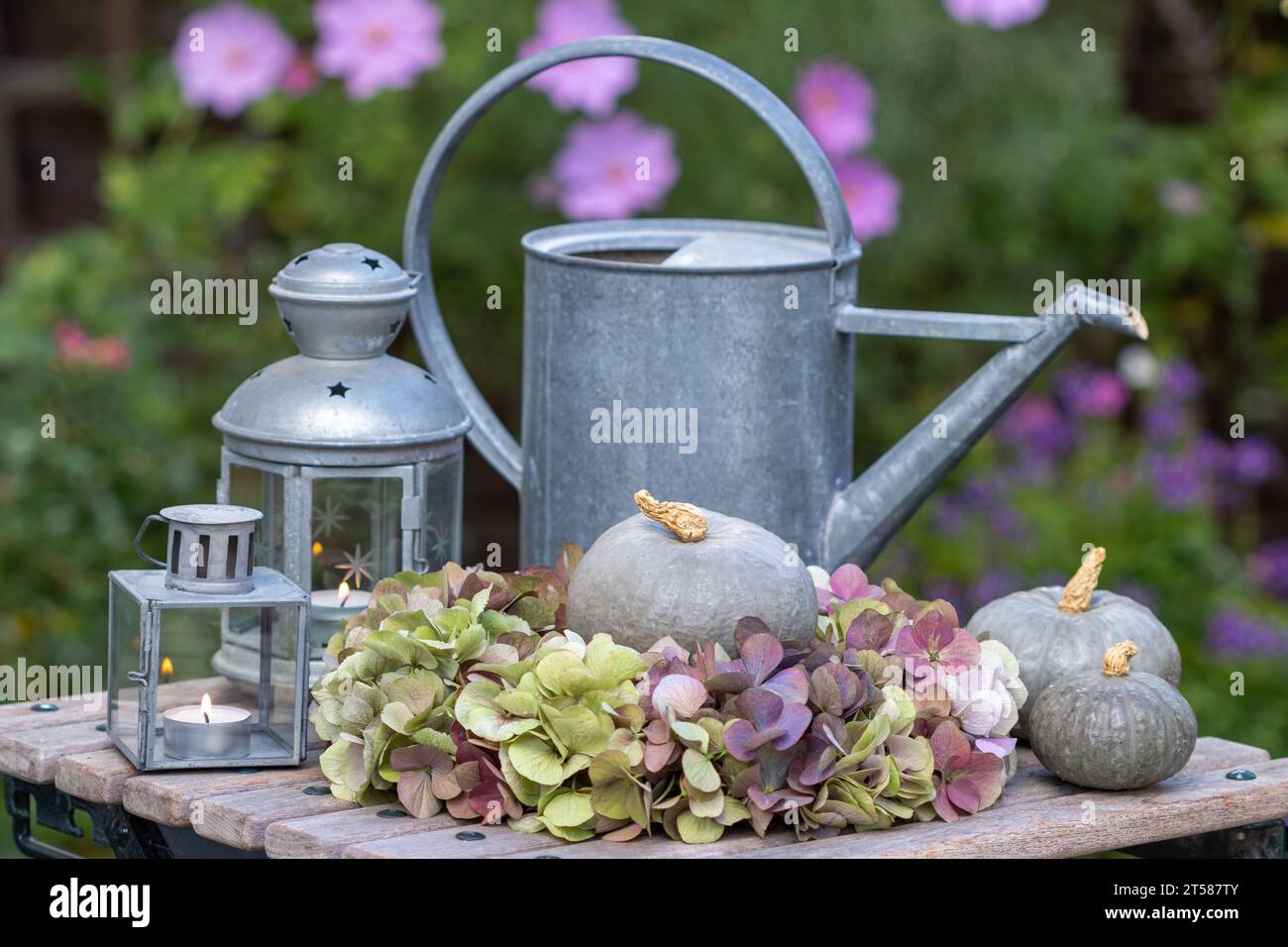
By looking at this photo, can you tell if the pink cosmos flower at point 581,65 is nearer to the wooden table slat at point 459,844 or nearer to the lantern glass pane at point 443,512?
the lantern glass pane at point 443,512

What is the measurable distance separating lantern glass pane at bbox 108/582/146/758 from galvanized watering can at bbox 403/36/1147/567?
48cm

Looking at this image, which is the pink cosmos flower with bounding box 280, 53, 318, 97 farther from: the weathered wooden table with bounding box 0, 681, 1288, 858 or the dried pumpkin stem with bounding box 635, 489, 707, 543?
the dried pumpkin stem with bounding box 635, 489, 707, 543

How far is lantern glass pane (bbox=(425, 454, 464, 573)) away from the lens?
2.03 m

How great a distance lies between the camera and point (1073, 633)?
188 cm

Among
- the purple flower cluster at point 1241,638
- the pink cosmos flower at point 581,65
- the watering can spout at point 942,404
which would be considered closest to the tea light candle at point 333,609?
the watering can spout at point 942,404

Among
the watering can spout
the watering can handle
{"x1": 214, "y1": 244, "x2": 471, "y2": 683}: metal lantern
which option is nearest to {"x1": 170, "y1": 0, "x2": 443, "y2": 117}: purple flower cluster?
the watering can handle

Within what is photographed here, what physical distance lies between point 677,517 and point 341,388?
41cm

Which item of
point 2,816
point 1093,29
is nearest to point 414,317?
point 2,816

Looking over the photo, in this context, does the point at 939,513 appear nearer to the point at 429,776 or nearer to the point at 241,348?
the point at 241,348

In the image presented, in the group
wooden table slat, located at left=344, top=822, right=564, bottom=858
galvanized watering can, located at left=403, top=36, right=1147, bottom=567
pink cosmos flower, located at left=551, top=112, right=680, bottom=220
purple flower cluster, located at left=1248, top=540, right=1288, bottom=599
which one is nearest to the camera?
wooden table slat, located at left=344, top=822, right=564, bottom=858

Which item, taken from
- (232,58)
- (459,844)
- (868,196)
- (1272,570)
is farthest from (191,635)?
(1272,570)

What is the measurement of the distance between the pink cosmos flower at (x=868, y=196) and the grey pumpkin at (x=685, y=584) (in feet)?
5.63

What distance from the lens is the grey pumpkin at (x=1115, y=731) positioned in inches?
67.8
